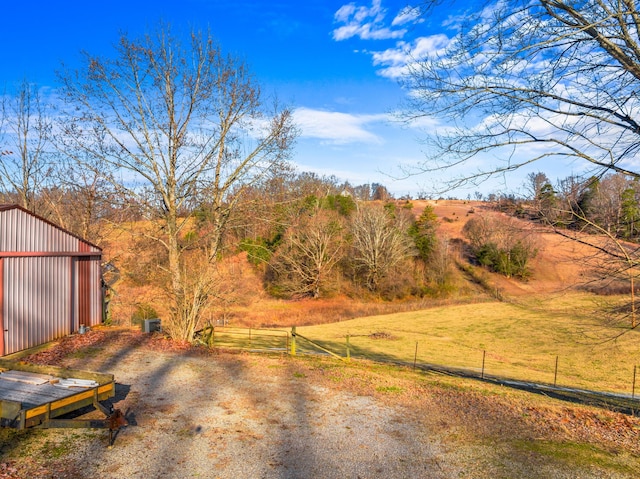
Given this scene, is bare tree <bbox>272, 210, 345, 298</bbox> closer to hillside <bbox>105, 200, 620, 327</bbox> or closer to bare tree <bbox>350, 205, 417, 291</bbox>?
hillside <bbox>105, 200, 620, 327</bbox>

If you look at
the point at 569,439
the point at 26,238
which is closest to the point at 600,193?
the point at 569,439

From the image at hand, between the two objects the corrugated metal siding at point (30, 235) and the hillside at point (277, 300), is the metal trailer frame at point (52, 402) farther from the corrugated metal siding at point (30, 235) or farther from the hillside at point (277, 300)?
the hillside at point (277, 300)

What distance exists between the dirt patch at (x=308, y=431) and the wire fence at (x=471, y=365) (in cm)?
324

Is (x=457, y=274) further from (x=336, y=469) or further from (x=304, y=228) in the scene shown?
(x=336, y=469)

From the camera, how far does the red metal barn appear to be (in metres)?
10.9

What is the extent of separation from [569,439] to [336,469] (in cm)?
358

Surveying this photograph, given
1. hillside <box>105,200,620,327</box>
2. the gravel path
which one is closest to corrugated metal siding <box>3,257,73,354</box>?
the gravel path

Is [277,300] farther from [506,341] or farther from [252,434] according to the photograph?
[252,434]

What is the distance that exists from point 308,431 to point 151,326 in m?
9.12

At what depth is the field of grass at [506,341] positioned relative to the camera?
60.2 feet

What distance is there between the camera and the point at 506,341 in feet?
83.6

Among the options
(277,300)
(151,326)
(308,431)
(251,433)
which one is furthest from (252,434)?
(277,300)

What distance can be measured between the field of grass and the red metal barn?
10.1m

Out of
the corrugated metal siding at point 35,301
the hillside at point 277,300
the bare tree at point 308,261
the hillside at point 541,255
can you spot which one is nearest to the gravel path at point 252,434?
the corrugated metal siding at point 35,301
